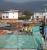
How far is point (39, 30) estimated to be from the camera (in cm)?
802

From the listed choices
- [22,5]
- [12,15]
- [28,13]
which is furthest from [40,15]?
[12,15]

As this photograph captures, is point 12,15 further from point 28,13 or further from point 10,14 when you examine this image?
point 28,13

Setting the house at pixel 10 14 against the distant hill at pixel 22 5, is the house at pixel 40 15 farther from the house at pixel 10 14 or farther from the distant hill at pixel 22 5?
the house at pixel 10 14

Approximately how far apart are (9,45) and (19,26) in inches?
17.3

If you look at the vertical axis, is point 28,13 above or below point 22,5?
below

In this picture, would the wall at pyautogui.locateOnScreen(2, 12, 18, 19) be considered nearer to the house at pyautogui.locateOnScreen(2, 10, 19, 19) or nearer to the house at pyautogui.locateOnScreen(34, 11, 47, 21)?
the house at pyautogui.locateOnScreen(2, 10, 19, 19)

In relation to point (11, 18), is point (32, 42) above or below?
below

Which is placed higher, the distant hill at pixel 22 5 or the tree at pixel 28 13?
the distant hill at pixel 22 5

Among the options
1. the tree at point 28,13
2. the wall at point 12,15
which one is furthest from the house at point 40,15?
the wall at point 12,15

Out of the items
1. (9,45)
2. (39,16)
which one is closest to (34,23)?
(39,16)

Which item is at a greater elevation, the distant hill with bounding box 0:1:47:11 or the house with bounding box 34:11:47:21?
the distant hill with bounding box 0:1:47:11

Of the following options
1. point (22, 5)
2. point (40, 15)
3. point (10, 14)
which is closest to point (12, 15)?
point (10, 14)

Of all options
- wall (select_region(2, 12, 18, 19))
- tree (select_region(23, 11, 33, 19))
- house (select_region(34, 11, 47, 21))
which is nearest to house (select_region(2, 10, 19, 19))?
wall (select_region(2, 12, 18, 19))

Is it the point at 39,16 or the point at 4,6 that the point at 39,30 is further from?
the point at 4,6
